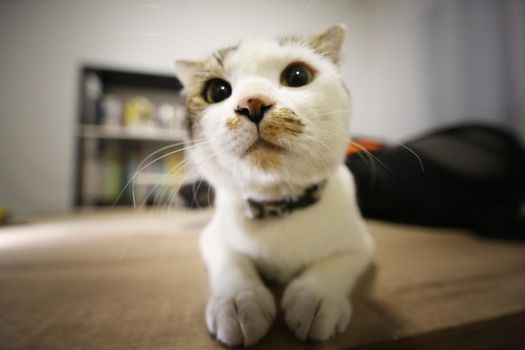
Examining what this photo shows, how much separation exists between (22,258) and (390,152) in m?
0.85

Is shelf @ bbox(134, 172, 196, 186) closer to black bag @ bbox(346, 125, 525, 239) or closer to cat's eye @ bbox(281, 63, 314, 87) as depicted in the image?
cat's eye @ bbox(281, 63, 314, 87)

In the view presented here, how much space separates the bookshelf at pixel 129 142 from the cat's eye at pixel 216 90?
0.23 ft

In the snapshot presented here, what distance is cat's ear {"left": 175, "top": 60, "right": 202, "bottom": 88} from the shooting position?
30 centimetres

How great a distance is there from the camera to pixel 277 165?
0.27 m

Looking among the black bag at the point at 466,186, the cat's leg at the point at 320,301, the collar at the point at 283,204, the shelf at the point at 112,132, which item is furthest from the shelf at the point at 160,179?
the black bag at the point at 466,186

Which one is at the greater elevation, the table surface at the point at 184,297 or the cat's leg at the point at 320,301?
the cat's leg at the point at 320,301

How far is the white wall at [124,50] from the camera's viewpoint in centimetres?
25

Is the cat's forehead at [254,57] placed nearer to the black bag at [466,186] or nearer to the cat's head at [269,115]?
the cat's head at [269,115]

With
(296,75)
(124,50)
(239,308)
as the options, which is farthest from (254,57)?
(239,308)

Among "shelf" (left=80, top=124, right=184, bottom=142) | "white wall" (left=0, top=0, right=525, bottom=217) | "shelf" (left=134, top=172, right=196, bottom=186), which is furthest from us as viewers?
"shelf" (left=80, top=124, right=184, bottom=142)

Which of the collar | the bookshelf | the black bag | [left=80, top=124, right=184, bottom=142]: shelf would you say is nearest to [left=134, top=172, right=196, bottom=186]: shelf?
the bookshelf

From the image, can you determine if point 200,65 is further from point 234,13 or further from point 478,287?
point 478,287

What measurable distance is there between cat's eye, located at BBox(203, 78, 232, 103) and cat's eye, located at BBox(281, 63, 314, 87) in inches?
2.8

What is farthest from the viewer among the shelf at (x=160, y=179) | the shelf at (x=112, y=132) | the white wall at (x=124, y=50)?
the shelf at (x=112, y=132)
